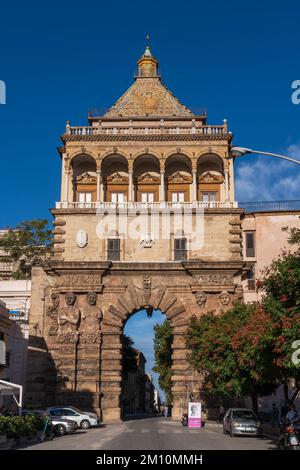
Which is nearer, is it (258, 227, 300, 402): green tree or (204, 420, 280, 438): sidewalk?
(258, 227, 300, 402): green tree

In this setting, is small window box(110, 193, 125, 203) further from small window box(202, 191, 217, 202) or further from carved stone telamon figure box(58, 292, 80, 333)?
carved stone telamon figure box(58, 292, 80, 333)

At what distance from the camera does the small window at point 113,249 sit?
162 ft

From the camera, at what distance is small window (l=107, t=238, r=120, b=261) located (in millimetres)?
49469

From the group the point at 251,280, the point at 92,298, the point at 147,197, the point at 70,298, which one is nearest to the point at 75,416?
the point at 92,298

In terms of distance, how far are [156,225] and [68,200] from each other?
7.93 m

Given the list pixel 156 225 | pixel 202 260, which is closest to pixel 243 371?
pixel 202 260

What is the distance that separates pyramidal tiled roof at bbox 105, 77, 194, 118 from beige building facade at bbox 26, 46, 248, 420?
2.83 ft

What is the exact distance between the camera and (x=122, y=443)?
24516mm

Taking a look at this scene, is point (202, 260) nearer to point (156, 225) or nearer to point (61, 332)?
point (156, 225)

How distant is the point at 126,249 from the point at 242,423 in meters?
22.1

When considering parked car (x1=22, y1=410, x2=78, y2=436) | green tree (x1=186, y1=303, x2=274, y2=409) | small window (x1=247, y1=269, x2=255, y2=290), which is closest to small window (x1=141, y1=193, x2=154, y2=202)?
small window (x1=247, y1=269, x2=255, y2=290)

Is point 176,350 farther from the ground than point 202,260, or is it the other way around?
point 202,260

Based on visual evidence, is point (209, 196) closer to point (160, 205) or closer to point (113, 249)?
point (160, 205)

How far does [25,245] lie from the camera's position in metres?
68.4
